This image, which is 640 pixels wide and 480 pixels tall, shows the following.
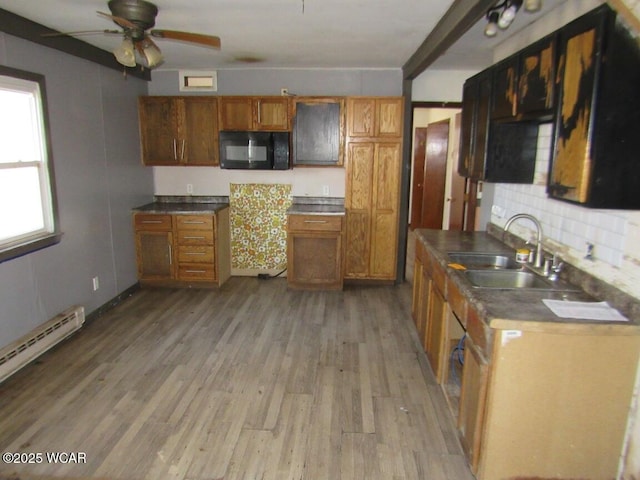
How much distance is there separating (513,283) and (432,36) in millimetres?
2000

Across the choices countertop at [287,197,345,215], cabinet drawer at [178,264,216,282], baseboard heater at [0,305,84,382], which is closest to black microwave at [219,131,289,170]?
countertop at [287,197,345,215]

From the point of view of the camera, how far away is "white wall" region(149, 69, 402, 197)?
4977 millimetres

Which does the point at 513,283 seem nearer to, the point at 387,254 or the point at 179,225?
the point at 387,254

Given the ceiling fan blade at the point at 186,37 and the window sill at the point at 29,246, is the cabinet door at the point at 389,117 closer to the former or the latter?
the ceiling fan blade at the point at 186,37

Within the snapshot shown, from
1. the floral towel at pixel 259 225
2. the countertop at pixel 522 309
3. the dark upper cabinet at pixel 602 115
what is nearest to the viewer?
the dark upper cabinet at pixel 602 115

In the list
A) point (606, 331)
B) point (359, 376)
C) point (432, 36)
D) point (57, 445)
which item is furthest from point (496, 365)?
point (432, 36)

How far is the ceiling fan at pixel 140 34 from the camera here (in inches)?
103

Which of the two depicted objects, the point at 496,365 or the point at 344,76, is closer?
the point at 496,365

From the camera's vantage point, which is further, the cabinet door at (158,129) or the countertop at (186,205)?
the cabinet door at (158,129)

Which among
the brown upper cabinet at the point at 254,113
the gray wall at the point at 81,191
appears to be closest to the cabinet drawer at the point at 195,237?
the gray wall at the point at 81,191

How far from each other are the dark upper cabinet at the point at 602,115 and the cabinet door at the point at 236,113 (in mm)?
3510

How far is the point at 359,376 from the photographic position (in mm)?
3104

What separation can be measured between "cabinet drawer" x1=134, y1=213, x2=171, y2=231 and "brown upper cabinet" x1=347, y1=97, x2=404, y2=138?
2235mm

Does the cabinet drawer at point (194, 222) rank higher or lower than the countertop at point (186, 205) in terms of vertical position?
lower
